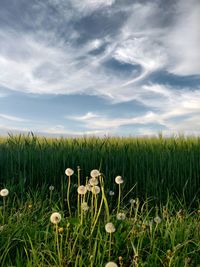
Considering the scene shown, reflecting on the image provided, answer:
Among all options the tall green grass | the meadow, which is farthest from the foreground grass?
the tall green grass

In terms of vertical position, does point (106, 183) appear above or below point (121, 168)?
below

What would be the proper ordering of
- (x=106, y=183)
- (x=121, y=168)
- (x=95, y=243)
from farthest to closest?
(x=121, y=168), (x=106, y=183), (x=95, y=243)

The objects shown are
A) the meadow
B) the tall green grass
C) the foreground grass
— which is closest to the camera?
the foreground grass

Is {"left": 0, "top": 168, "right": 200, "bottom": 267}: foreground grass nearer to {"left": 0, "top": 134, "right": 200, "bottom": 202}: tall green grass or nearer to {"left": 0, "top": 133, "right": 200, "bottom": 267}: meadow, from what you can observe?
{"left": 0, "top": 133, "right": 200, "bottom": 267}: meadow

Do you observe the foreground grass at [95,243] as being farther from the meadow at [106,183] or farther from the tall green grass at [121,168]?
the tall green grass at [121,168]

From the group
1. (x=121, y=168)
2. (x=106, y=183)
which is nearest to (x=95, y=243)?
(x=106, y=183)

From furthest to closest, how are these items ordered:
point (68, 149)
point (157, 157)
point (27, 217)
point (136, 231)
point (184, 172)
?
point (68, 149) → point (157, 157) → point (184, 172) → point (27, 217) → point (136, 231)

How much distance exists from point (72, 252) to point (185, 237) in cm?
118

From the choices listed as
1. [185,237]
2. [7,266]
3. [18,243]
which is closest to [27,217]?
[18,243]

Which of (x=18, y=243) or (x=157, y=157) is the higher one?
(x=157, y=157)

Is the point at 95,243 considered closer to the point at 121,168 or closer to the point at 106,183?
the point at 106,183

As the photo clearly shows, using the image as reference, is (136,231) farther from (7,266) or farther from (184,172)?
(184,172)

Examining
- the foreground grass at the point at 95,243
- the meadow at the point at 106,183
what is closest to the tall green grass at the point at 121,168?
the meadow at the point at 106,183

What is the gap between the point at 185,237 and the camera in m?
3.79
